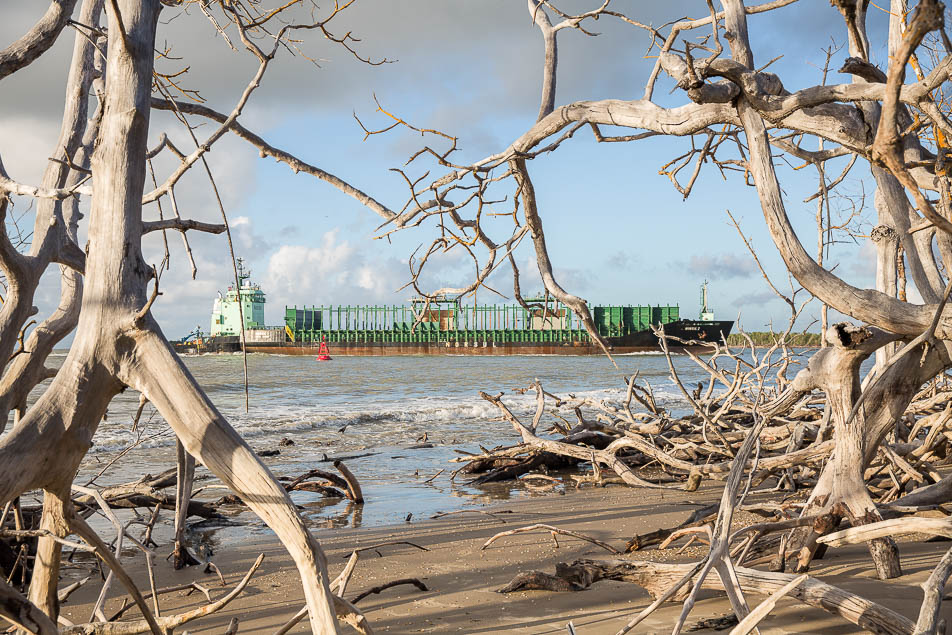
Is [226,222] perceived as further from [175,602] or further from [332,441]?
[332,441]

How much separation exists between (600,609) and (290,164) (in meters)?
2.15

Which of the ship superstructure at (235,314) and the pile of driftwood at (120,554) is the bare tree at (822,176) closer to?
the pile of driftwood at (120,554)

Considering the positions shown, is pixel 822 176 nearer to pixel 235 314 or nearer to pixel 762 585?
pixel 762 585

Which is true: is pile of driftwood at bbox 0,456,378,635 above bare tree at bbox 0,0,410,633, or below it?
Answer: below

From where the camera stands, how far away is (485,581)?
141 inches

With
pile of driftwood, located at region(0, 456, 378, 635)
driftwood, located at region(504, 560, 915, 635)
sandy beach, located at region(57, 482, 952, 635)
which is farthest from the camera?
sandy beach, located at region(57, 482, 952, 635)

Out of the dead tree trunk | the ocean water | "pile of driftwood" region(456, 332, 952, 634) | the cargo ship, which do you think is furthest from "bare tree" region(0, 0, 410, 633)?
the cargo ship

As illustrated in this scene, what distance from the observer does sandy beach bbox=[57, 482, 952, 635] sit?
2.73m

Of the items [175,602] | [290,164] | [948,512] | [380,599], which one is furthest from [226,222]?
[948,512]

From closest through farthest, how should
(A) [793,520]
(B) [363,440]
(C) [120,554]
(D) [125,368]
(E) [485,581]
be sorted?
(D) [125,368]
(A) [793,520]
(C) [120,554]
(E) [485,581]
(B) [363,440]

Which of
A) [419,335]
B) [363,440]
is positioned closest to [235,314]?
[419,335]

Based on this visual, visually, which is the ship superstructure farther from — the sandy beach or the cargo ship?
the sandy beach

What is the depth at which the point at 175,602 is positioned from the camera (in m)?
3.46

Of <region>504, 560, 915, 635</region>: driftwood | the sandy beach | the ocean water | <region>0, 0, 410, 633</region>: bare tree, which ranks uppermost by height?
<region>0, 0, 410, 633</region>: bare tree
